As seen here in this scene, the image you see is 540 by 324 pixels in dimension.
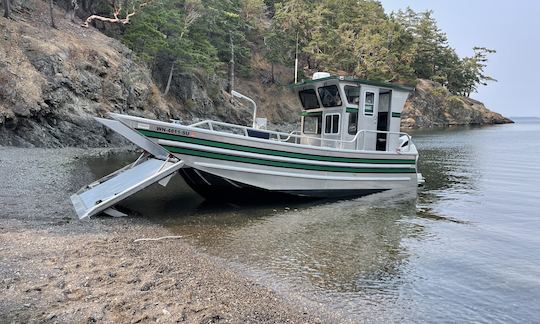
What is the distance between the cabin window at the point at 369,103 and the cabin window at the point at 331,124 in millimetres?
951

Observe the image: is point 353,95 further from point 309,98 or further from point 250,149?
point 250,149

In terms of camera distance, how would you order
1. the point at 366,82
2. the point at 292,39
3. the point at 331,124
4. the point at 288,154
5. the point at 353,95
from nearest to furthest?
the point at 288,154 < the point at 366,82 < the point at 353,95 < the point at 331,124 < the point at 292,39

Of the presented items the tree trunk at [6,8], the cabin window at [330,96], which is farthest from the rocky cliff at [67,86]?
the cabin window at [330,96]

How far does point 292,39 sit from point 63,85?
36859 millimetres

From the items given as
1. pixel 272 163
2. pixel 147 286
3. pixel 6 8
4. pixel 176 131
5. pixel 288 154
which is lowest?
pixel 147 286

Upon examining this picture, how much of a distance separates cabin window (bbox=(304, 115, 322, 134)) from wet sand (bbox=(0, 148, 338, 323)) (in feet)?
23.1

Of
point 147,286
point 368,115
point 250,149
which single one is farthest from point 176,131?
point 368,115

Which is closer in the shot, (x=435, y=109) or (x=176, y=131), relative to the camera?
(x=176, y=131)

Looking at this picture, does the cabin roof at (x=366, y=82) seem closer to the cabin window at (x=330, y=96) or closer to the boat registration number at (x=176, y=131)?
the cabin window at (x=330, y=96)

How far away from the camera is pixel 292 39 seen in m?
54.2

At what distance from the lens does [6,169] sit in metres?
13.4

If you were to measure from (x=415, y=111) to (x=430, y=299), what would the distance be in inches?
2622

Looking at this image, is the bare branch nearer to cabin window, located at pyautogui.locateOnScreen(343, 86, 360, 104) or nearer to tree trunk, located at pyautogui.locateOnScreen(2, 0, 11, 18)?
tree trunk, located at pyautogui.locateOnScreen(2, 0, 11, 18)

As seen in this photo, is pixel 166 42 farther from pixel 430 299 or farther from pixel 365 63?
pixel 365 63
